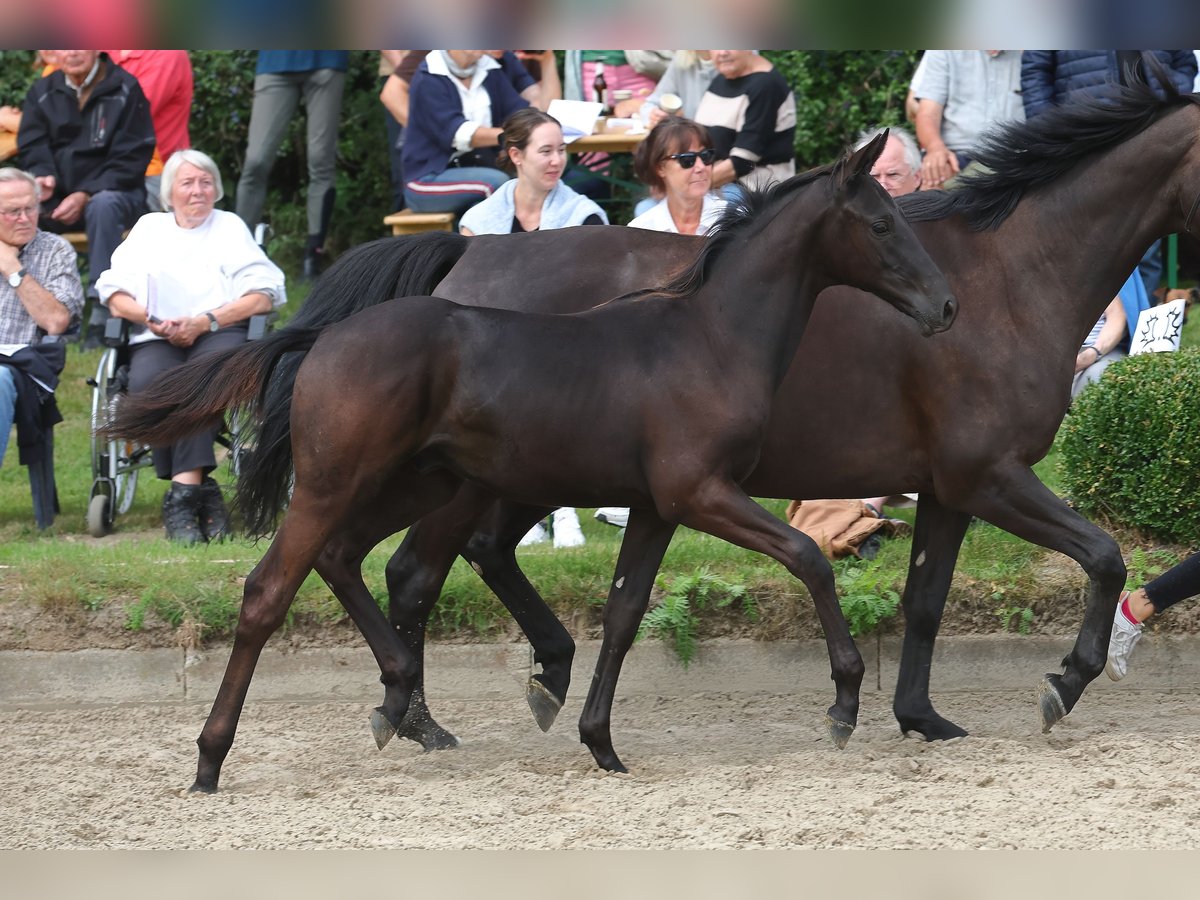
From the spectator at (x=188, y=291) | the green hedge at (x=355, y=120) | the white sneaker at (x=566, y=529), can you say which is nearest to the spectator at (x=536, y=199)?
the white sneaker at (x=566, y=529)

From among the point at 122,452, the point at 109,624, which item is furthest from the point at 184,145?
the point at 109,624

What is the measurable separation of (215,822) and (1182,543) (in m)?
3.82

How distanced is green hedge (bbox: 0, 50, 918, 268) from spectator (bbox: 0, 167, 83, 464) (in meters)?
3.87

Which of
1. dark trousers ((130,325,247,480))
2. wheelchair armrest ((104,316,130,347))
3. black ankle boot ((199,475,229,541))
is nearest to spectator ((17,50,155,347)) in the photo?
wheelchair armrest ((104,316,130,347))

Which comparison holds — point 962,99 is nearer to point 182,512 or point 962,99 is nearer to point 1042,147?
point 1042,147

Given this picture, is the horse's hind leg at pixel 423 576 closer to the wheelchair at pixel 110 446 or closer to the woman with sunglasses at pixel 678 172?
the woman with sunglasses at pixel 678 172

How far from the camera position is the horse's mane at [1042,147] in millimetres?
4566

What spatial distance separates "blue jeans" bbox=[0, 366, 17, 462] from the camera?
6.67 metres

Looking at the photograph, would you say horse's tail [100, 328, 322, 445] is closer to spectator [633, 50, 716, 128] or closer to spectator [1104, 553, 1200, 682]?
spectator [1104, 553, 1200, 682]

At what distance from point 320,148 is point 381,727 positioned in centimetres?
611

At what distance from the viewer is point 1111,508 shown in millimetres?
5832

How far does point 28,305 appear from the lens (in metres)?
7.04

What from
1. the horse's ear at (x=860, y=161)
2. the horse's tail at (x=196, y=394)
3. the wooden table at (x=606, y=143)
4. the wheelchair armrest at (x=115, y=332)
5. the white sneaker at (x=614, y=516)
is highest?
the horse's ear at (x=860, y=161)

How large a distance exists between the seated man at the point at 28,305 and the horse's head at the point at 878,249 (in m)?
4.24
